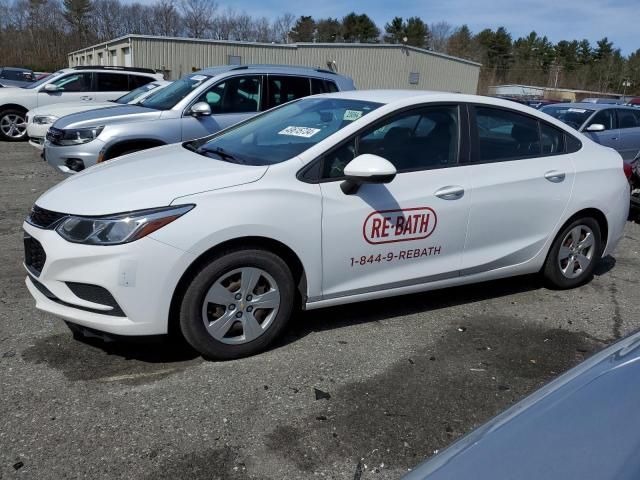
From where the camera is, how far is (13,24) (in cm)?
7031

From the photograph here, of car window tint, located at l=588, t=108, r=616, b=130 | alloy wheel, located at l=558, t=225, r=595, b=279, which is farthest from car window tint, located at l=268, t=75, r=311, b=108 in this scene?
car window tint, located at l=588, t=108, r=616, b=130

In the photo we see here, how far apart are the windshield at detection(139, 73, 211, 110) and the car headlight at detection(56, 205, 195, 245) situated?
4548 millimetres

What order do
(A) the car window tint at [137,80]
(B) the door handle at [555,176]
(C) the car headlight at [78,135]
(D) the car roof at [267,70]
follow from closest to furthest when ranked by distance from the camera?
(B) the door handle at [555,176] → (C) the car headlight at [78,135] → (D) the car roof at [267,70] → (A) the car window tint at [137,80]

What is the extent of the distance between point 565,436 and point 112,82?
13.8 meters

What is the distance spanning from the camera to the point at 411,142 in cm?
402

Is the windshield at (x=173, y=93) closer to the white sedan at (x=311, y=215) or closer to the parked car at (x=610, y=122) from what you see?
the white sedan at (x=311, y=215)

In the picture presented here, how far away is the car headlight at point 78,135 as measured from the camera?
23.6 ft

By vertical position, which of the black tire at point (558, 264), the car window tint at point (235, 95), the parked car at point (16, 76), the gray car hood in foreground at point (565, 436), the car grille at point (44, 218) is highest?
the parked car at point (16, 76)

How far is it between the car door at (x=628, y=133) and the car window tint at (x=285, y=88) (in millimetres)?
7292

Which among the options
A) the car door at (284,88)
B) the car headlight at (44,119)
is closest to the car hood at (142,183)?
the car door at (284,88)

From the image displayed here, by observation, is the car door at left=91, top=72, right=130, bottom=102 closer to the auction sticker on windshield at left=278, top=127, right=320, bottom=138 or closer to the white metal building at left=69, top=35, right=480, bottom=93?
the auction sticker on windshield at left=278, top=127, right=320, bottom=138

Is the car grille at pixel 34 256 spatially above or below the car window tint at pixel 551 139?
below

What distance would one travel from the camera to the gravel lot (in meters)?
2.67

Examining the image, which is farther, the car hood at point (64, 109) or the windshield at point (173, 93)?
the car hood at point (64, 109)
